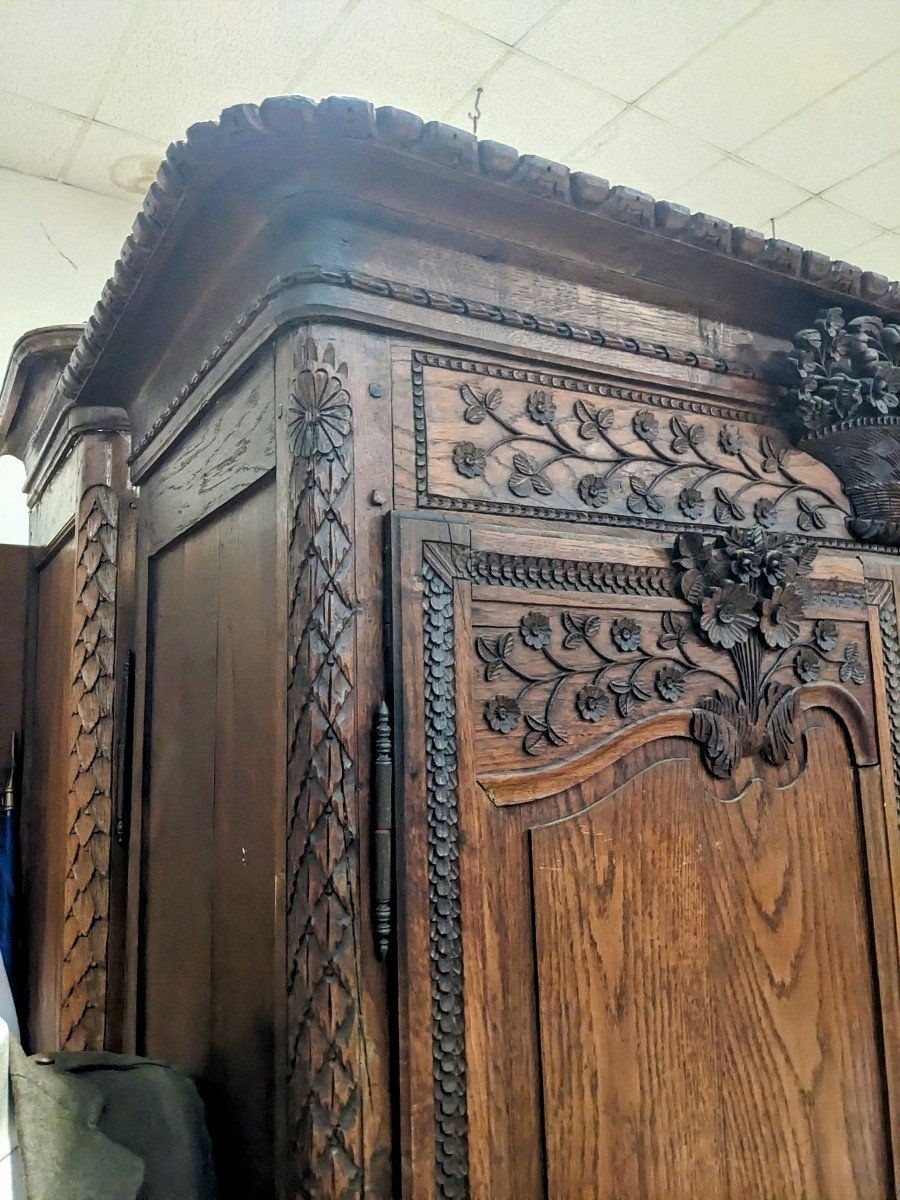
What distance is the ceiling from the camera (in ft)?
5.96

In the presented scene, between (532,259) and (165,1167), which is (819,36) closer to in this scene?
(532,259)

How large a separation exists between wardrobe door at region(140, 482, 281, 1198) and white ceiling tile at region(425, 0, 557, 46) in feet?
4.37

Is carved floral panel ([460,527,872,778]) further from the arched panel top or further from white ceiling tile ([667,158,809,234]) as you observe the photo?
white ceiling tile ([667,158,809,234])

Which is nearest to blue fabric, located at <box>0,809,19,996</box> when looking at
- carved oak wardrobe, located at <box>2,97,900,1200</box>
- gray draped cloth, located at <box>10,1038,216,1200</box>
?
carved oak wardrobe, located at <box>2,97,900,1200</box>

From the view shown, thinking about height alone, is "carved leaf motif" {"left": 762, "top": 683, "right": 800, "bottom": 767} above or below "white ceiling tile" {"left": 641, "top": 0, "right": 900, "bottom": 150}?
below

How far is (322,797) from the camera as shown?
2.35 ft

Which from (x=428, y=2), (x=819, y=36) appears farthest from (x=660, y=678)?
(x=819, y=36)

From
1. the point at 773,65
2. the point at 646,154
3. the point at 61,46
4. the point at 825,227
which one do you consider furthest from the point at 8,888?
the point at 825,227

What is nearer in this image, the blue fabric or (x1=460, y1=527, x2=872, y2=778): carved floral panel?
(x1=460, y1=527, x2=872, y2=778): carved floral panel

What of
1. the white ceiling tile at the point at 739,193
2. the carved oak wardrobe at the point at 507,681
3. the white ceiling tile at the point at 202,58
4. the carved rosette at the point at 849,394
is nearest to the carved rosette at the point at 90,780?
the carved oak wardrobe at the point at 507,681

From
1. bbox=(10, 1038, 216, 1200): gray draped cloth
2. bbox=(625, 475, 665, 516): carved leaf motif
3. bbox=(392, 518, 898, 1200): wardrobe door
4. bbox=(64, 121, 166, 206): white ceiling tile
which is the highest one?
bbox=(64, 121, 166, 206): white ceiling tile

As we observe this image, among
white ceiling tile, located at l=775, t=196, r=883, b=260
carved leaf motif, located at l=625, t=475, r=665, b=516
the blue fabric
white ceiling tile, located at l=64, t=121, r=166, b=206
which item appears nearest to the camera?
carved leaf motif, located at l=625, t=475, r=665, b=516

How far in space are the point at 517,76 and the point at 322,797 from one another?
183cm

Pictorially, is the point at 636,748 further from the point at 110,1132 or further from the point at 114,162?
the point at 114,162
